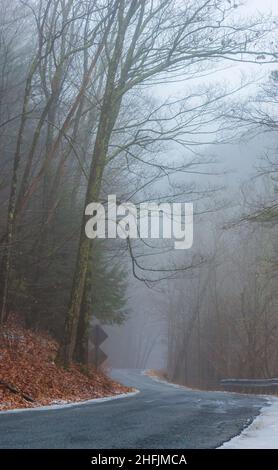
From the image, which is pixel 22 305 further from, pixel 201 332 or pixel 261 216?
pixel 201 332

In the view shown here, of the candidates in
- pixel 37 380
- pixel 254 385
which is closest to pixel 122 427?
pixel 37 380

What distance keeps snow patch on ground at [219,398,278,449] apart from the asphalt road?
0.15 m

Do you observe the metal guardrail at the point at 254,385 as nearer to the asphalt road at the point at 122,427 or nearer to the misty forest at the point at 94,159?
the misty forest at the point at 94,159

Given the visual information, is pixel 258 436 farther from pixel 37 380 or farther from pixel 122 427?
pixel 37 380

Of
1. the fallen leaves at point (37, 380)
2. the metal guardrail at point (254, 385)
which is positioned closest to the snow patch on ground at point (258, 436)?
the fallen leaves at point (37, 380)

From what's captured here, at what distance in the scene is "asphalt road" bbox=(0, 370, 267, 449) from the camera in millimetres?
6812

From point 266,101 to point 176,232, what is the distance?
723 cm

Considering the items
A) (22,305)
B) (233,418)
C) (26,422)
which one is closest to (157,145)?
(22,305)

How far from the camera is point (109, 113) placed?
16.7 meters

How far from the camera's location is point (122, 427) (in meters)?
8.45

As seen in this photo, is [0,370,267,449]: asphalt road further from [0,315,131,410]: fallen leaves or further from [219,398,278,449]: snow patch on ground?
[0,315,131,410]: fallen leaves

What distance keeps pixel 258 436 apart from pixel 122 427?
6.17 feet

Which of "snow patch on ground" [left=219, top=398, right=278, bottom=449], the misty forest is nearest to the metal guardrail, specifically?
the misty forest

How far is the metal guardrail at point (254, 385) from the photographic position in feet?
79.9
